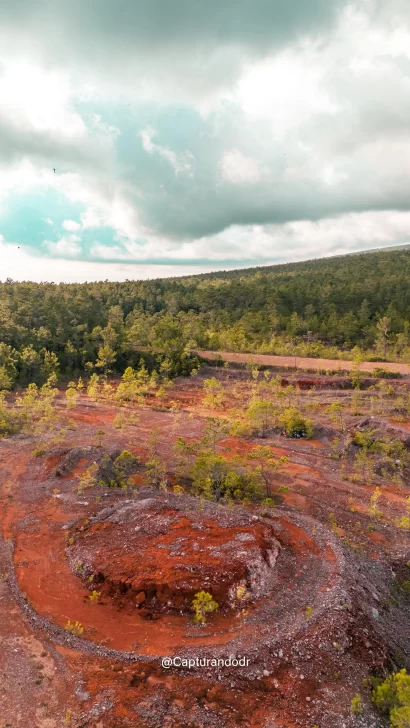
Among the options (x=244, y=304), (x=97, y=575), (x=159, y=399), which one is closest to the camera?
(x=97, y=575)

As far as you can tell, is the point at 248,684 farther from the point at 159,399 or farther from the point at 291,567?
the point at 159,399

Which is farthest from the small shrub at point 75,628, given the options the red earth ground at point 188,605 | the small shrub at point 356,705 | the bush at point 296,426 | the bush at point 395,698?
the bush at point 296,426

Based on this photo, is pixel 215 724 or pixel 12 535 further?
pixel 12 535

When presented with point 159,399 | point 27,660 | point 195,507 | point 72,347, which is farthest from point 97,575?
point 72,347

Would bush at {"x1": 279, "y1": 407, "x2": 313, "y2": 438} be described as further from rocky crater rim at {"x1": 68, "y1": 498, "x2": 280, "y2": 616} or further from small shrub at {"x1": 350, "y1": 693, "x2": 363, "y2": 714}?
small shrub at {"x1": 350, "y1": 693, "x2": 363, "y2": 714}

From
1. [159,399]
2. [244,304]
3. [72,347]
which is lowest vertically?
[159,399]

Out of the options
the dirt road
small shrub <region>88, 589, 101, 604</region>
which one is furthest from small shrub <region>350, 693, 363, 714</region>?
the dirt road
